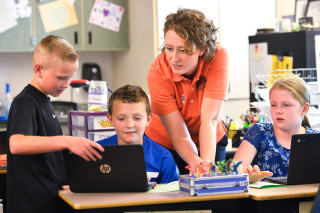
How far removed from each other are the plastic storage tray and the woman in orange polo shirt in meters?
0.32

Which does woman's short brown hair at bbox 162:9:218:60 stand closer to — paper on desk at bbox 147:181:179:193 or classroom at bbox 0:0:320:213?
classroom at bbox 0:0:320:213

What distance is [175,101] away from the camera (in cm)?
243

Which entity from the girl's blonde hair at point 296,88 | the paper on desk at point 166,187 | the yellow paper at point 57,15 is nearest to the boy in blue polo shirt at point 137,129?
the paper on desk at point 166,187

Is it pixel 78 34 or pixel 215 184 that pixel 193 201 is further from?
pixel 78 34

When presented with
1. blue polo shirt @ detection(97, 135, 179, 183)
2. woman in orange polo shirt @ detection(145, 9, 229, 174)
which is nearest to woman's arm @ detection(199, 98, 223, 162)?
woman in orange polo shirt @ detection(145, 9, 229, 174)

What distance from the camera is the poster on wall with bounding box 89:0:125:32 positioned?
494cm

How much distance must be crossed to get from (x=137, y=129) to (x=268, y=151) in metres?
0.62

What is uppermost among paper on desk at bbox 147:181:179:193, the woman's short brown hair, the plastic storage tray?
the woman's short brown hair

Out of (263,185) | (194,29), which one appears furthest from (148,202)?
(194,29)

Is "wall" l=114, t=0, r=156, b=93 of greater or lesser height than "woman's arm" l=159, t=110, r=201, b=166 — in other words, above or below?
above

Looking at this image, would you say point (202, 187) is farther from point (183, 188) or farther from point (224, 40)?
point (224, 40)

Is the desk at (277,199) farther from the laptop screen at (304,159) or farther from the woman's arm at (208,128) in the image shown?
the woman's arm at (208,128)

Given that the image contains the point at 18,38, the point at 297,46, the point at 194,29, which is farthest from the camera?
the point at 18,38

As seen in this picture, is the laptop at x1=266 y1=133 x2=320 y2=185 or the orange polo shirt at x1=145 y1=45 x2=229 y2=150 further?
the orange polo shirt at x1=145 y1=45 x2=229 y2=150
